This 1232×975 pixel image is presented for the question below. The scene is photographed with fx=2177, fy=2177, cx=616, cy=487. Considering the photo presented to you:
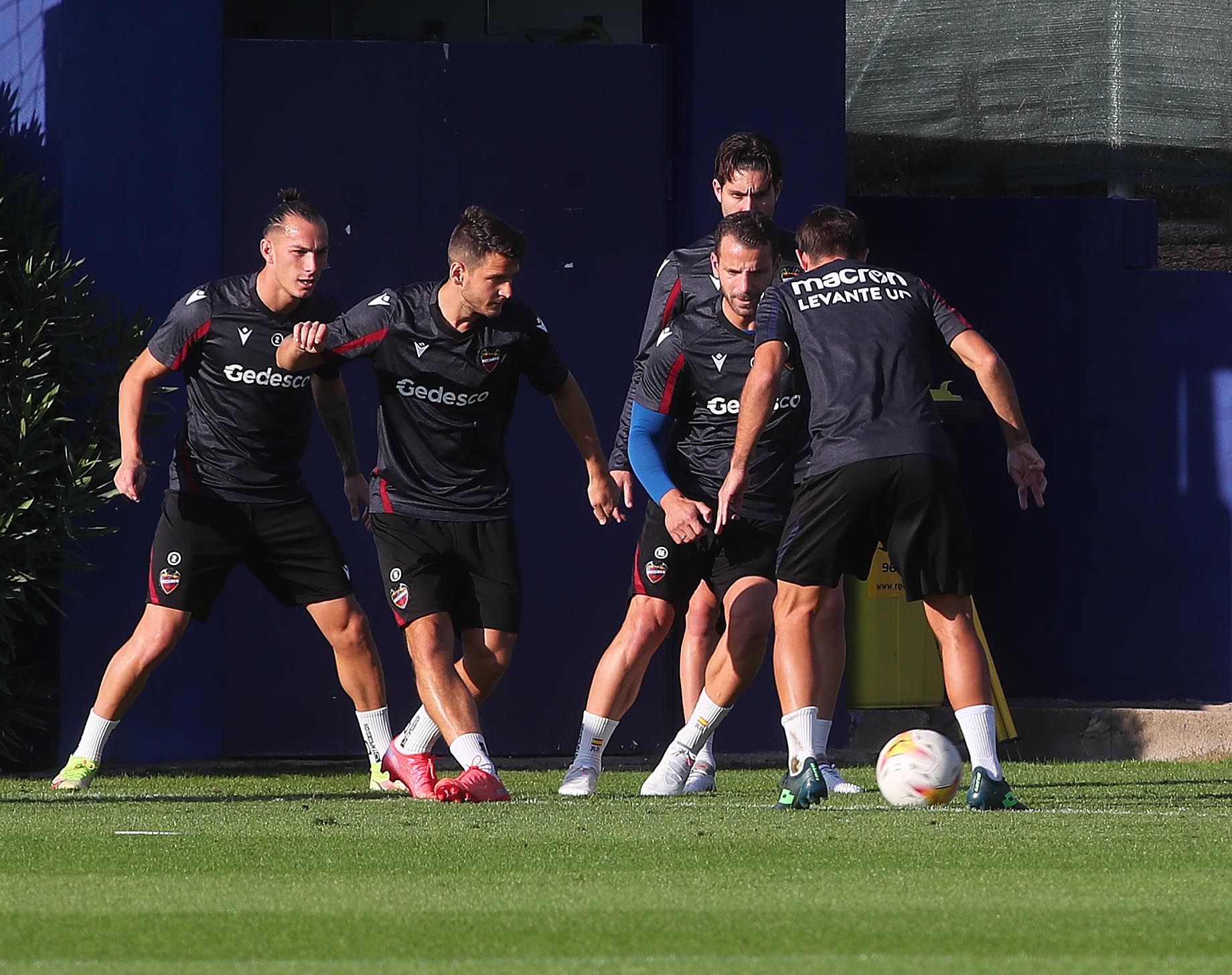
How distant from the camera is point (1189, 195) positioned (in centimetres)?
1216

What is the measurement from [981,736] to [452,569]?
2050mm

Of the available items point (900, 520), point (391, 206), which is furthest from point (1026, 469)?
point (391, 206)

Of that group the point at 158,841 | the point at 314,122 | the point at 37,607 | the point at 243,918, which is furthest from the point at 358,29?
the point at 243,918

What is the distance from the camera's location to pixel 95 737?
793 centimetres

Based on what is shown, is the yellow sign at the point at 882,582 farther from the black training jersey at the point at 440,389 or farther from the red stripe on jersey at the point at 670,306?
the black training jersey at the point at 440,389

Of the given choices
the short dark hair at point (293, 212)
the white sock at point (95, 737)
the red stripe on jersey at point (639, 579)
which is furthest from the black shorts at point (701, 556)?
the white sock at point (95, 737)

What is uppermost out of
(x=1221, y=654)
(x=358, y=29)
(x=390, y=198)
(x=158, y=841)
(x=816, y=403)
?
(x=358, y=29)

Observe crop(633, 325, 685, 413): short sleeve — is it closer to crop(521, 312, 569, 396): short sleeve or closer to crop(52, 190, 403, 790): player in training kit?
crop(521, 312, 569, 396): short sleeve

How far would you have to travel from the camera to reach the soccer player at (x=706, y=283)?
8.00 meters

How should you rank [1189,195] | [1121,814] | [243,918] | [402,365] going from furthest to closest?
1. [1189,195]
2. [402,365]
3. [1121,814]
4. [243,918]

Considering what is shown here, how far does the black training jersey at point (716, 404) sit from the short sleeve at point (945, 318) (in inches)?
37.0

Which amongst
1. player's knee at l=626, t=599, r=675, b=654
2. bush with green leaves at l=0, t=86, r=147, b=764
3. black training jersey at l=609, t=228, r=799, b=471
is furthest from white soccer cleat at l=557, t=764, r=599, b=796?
bush with green leaves at l=0, t=86, r=147, b=764

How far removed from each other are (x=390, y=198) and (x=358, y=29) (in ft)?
6.52

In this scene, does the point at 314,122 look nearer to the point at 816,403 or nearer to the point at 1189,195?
the point at 816,403
